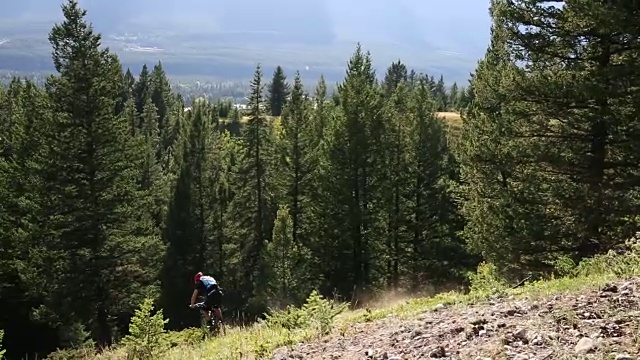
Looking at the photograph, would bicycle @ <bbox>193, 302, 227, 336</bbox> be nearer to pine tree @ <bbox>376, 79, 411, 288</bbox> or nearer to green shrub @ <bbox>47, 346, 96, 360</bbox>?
green shrub @ <bbox>47, 346, 96, 360</bbox>

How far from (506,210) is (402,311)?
8.39 meters

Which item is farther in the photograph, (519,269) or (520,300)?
(519,269)

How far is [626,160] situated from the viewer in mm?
13148

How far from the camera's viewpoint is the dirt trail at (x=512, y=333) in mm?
4887

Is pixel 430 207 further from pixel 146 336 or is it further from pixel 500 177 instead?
pixel 146 336

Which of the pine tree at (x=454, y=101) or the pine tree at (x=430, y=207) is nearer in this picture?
the pine tree at (x=430, y=207)

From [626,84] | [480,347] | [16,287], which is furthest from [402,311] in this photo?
[16,287]

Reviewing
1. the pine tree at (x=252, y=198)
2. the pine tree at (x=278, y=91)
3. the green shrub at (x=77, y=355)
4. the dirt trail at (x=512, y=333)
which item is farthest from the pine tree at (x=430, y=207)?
the pine tree at (x=278, y=91)

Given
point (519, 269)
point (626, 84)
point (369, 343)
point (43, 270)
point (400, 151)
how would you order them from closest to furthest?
point (369, 343) → point (626, 84) → point (519, 269) → point (43, 270) → point (400, 151)

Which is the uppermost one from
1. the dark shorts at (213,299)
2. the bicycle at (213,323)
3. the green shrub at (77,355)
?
the dark shorts at (213,299)

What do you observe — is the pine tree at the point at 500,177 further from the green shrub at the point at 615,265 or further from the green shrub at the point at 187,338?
the green shrub at the point at 187,338

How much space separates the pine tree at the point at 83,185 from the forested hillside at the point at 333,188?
7 centimetres

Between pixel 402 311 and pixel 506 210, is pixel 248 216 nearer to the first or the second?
pixel 506 210

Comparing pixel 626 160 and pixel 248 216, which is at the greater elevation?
pixel 626 160
